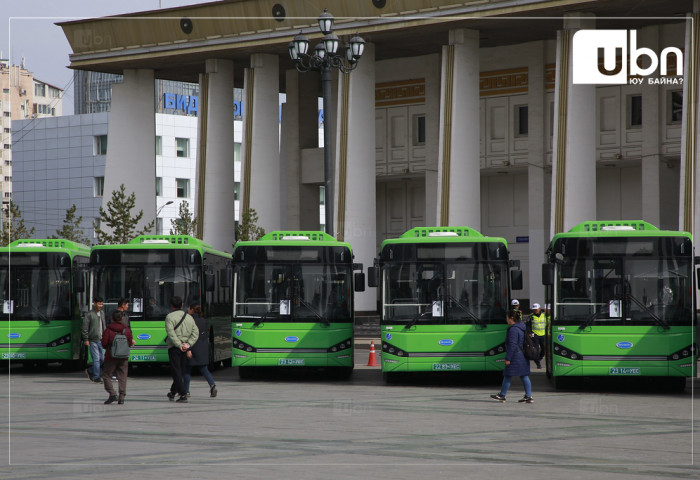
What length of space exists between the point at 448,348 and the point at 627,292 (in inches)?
131

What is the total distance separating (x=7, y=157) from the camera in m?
117

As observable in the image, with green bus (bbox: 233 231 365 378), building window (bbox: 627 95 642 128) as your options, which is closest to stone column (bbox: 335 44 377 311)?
building window (bbox: 627 95 642 128)

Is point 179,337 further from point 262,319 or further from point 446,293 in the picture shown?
point 446,293

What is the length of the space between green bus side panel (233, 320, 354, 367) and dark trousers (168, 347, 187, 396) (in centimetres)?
440

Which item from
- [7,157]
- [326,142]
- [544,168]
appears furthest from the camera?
[7,157]

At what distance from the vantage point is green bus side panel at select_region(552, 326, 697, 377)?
1969 cm

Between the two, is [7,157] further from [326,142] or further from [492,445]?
[492,445]

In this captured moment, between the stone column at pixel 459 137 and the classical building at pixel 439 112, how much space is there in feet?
0.20

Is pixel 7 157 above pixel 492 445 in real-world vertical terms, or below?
above

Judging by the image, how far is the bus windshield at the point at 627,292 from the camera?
1986 cm

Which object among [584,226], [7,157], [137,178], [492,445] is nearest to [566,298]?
[584,226]

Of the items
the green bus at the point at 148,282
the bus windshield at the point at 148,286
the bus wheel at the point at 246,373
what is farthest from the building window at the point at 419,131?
the bus windshield at the point at 148,286

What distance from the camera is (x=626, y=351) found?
19.8m

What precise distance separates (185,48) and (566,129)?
18.3 metres
